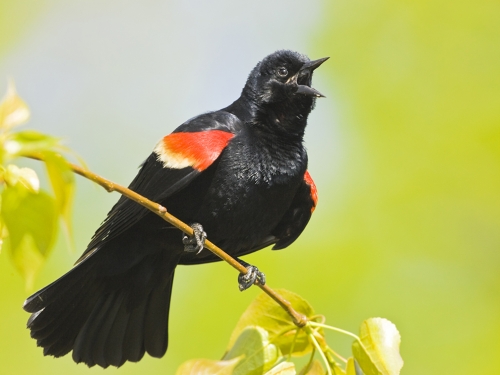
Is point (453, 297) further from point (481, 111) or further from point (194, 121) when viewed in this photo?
point (194, 121)

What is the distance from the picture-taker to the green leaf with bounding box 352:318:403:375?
1.65m

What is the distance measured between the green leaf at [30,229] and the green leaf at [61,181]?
0.7 inches

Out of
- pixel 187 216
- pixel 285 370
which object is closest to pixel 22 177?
pixel 285 370

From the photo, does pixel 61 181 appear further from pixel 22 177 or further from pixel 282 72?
pixel 282 72

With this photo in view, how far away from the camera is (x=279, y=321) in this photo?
191 centimetres

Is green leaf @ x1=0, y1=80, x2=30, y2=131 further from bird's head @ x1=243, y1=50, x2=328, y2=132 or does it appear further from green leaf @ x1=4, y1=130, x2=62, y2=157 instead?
bird's head @ x1=243, y1=50, x2=328, y2=132

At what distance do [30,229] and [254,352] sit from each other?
986 mm

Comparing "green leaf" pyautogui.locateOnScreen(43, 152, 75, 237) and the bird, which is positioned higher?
the bird

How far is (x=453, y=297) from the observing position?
4664mm

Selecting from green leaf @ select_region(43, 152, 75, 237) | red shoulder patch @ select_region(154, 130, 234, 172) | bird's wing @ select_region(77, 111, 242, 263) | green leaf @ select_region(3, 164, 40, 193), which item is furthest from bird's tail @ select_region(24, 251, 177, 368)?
green leaf @ select_region(43, 152, 75, 237)

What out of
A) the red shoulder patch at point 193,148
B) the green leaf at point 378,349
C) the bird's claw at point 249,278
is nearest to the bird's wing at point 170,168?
the red shoulder patch at point 193,148

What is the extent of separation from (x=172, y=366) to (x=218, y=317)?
0.57m

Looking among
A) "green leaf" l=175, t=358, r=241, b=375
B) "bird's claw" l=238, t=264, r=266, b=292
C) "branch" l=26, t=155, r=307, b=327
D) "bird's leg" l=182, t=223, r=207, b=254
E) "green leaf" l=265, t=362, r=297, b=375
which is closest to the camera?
"branch" l=26, t=155, r=307, b=327

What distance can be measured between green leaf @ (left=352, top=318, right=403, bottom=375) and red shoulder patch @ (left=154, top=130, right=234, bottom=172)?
2.91 ft
